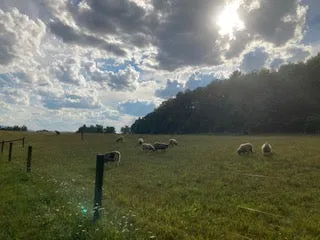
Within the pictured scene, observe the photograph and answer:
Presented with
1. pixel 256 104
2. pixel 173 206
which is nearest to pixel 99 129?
pixel 256 104

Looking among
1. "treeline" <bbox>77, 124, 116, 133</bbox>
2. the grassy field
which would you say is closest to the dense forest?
"treeline" <bbox>77, 124, 116, 133</bbox>

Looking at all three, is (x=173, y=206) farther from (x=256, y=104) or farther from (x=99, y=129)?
(x=99, y=129)

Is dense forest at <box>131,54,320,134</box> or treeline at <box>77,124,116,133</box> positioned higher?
dense forest at <box>131,54,320,134</box>

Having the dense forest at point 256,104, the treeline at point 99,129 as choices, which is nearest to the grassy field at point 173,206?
the dense forest at point 256,104

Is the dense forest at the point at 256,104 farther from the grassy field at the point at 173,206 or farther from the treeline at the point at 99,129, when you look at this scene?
the grassy field at the point at 173,206

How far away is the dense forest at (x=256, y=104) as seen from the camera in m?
107

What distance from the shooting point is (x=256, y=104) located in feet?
403

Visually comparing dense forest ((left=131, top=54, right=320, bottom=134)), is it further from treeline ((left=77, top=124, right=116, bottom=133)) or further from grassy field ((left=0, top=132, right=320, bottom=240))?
grassy field ((left=0, top=132, right=320, bottom=240))

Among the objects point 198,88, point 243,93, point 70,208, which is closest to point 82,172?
point 70,208

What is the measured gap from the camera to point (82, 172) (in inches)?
867

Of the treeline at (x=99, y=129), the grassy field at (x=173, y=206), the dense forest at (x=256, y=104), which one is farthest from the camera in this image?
the treeline at (x=99, y=129)

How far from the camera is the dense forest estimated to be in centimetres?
10725

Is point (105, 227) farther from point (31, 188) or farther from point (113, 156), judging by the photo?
point (113, 156)

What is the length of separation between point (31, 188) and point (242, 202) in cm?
983
